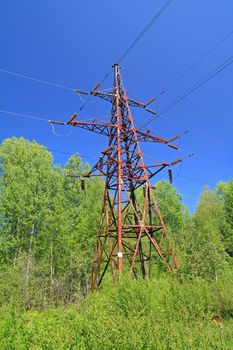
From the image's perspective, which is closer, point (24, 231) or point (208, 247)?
point (208, 247)

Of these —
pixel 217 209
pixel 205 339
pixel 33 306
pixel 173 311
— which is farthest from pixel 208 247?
pixel 217 209

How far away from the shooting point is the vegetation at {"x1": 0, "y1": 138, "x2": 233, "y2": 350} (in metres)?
6.30

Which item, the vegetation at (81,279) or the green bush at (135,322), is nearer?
the green bush at (135,322)

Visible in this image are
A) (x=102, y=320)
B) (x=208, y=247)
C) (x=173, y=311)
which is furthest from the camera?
(x=208, y=247)

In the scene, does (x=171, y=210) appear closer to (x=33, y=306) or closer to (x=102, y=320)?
(x=33, y=306)

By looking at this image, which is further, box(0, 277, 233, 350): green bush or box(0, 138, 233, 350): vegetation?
box(0, 138, 233, 350): vegetation

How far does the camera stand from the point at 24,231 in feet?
77.4

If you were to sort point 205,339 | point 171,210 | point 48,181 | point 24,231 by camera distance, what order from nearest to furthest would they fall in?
point 205,339, point 24,231, point 48,181, point 171,210

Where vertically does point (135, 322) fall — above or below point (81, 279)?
below

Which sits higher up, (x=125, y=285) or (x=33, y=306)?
(x=125, y=285)

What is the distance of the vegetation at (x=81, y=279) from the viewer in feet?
20.7

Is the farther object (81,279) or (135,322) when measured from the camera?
(81,279)

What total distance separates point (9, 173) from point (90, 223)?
774 cm

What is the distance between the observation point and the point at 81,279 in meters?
25.0
